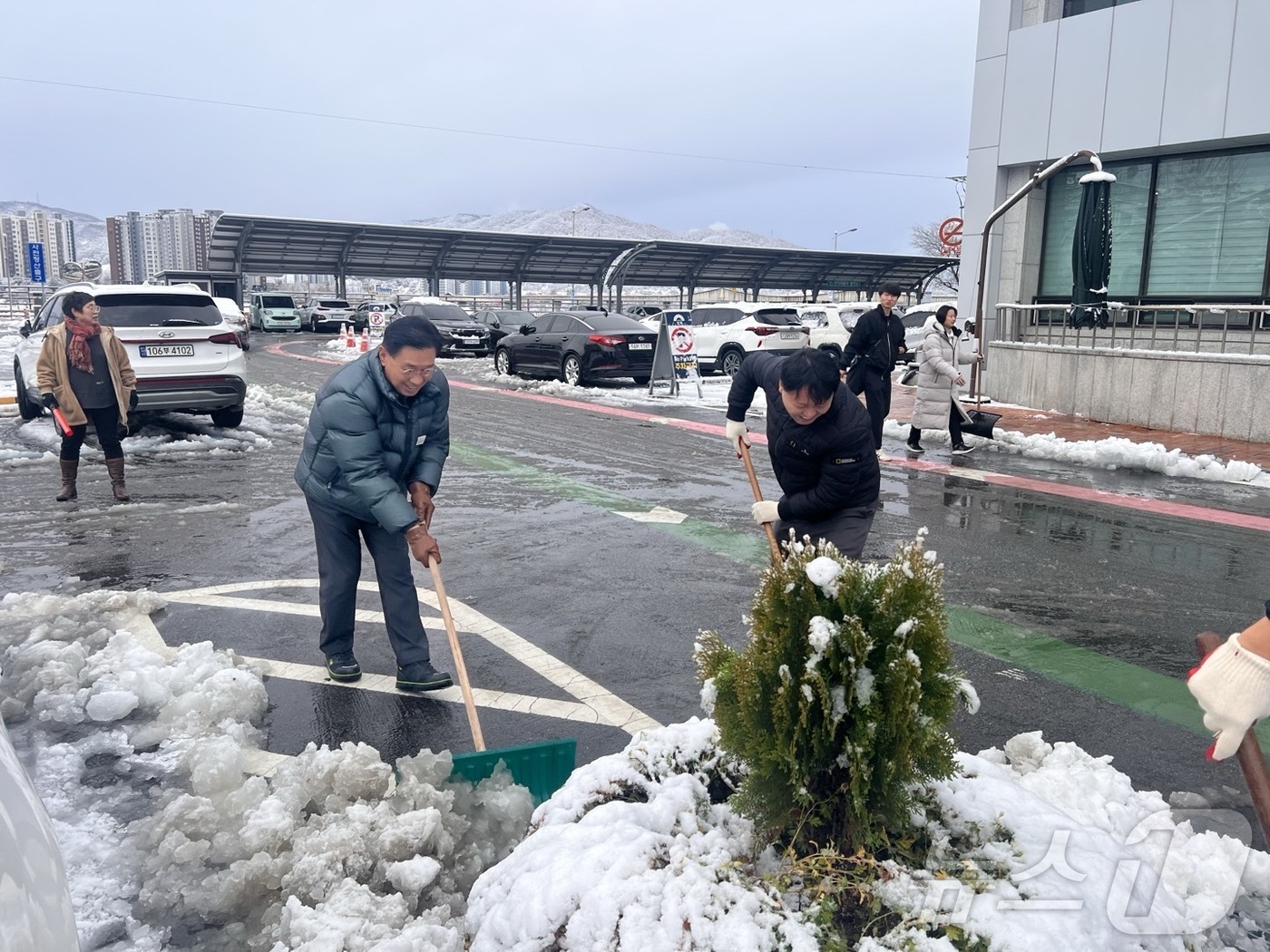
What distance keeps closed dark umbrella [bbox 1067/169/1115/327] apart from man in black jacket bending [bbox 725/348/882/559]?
11.2 metres

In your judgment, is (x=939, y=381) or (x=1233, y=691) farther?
(x=939, y=381)

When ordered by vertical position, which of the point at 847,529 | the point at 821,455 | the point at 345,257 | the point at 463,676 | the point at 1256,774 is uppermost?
the point at 345,257

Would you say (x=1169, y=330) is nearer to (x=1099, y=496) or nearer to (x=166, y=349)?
(x=1099, y=496)

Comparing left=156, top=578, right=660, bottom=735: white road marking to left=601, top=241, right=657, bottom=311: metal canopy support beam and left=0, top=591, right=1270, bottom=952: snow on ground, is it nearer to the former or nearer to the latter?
left=0, top=591, right=1270, bottom=952: snow on ground

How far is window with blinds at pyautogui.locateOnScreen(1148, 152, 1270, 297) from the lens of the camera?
1470 centimetres

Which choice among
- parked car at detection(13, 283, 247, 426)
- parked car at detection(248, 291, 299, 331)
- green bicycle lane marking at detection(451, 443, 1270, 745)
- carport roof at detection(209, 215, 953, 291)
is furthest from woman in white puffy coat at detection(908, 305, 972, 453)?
parked car at detection(248, 291, 299, 331)

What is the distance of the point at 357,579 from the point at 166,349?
8.09m

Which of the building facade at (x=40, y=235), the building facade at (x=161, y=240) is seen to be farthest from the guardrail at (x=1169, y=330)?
the building facade at (x=40, y=235)

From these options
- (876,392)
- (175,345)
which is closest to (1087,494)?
(876,392)

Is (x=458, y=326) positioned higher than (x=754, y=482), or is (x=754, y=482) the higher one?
(x=458, y=326)

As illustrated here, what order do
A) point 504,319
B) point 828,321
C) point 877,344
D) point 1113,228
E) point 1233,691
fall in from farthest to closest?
point 504,319
point 828,321
point 1113,228
point 877,344
point 1233,691

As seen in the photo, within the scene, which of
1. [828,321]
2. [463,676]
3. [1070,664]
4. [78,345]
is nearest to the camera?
[463,676]

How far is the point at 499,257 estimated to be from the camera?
156 ft

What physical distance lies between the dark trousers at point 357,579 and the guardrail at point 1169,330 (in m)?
11.7
